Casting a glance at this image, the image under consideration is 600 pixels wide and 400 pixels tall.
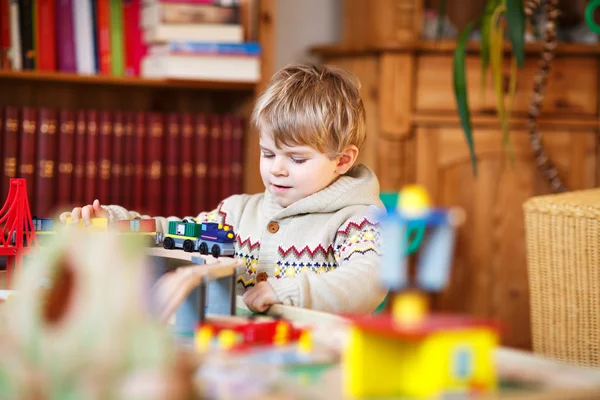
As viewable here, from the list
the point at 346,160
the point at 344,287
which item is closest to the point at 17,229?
the point at 344,287

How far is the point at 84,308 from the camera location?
22.4 inches

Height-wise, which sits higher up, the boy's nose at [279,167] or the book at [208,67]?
the book at [208,67]

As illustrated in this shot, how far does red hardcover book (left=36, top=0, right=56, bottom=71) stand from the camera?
88.2 inches

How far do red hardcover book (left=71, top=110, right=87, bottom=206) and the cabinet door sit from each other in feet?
3.21

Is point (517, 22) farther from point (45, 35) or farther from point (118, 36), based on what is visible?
point (45, 35)

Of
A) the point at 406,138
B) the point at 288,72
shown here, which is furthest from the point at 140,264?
the point at 406,138

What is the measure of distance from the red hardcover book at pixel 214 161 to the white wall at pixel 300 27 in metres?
0.50

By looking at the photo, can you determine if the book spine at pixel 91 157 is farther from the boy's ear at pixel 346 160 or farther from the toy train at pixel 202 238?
the toy train at pixel 202 238

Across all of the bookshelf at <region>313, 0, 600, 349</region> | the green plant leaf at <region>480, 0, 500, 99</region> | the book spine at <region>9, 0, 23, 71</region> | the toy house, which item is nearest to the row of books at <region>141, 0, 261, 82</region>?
the book spine at <region>9, 0, 23, 71</region>

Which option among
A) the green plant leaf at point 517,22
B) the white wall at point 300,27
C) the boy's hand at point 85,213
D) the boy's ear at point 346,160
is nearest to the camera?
the boy's hand at point 85,213

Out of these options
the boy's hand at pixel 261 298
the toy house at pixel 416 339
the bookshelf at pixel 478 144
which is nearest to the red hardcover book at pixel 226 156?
the bookshelf at pixel 478 144

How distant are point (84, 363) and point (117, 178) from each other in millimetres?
1790

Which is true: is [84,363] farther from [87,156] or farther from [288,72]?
[87,156]

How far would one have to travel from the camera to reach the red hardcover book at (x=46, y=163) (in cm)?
223
